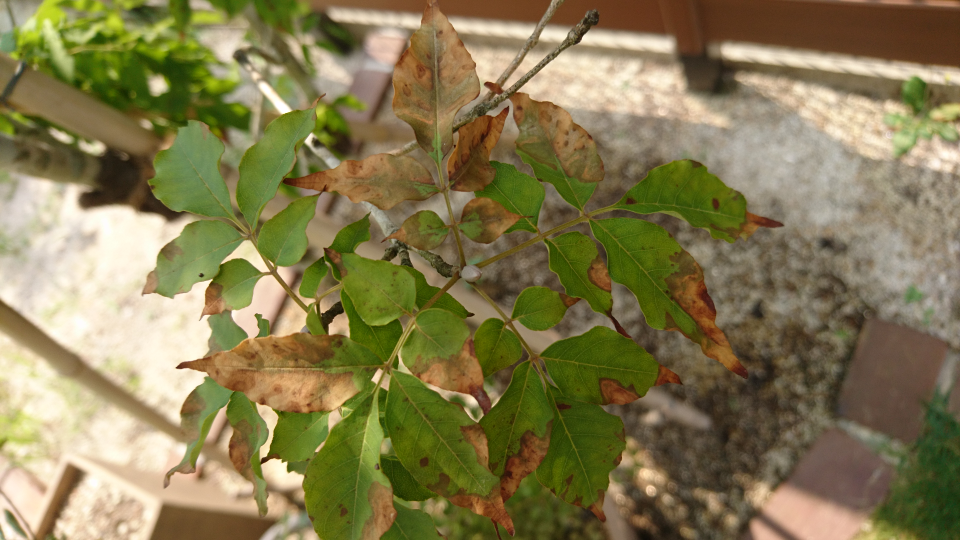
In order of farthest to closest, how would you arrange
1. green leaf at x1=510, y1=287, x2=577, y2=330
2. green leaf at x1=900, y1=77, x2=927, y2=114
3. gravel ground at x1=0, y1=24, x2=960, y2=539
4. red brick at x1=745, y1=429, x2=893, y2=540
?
green leaf at x1=900, y1=77, x2=927, y2=114 → gravel ground at x1=0, y1=24, x2=960, y2=539 → red brick at x1=745, y1=429, x2=893, y2=540 → green leaf at x1=510, y1=287, x2=577, y2=330

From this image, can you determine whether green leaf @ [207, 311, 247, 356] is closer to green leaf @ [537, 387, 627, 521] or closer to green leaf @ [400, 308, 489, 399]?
green leaf @ [400, 308, 489, 399]

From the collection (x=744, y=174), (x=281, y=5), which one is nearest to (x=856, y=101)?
(x=744, y=174)

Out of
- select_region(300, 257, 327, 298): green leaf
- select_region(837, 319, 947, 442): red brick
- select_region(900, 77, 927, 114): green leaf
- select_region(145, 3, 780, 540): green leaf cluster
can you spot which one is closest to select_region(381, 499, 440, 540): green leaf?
select_region(145, 3, 780, 540): green leaf cluster

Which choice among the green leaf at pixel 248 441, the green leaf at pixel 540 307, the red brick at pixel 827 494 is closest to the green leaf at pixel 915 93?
the red brick at pixel 827 494

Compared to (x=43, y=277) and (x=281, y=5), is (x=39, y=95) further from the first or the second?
(x=43, y=277)

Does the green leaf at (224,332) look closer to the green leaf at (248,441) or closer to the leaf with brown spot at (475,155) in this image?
the green leaf at (248,441)

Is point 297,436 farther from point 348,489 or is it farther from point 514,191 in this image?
point 514,191
